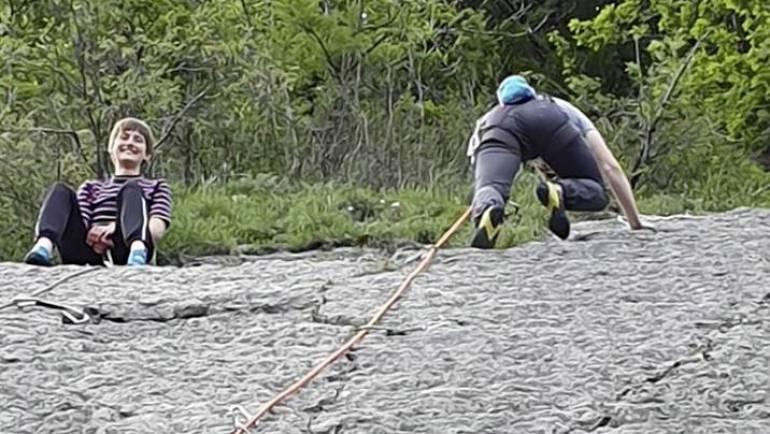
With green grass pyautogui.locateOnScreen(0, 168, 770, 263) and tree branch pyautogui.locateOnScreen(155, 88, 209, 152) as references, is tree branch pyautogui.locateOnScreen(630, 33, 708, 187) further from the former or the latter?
tree branch pyautogui.locateOnScreen(155, 88, 209, 152)

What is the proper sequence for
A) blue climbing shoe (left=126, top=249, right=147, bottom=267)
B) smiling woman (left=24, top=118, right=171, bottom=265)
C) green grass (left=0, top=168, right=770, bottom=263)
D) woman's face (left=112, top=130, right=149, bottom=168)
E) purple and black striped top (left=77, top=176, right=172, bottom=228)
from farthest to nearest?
green grass (left=0, top=168, right=770, bottom=263), woman's face (left=112, top=130, right=149, bottom=168), purple and black striped top (left=77, top=176, right=172, bottom=228), smiling woman (left=24, top=118, right=171, bottom=265), blue climbing shoe (left=126, top=249, right=147, bottom=267)

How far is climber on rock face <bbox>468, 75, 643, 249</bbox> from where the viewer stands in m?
7.21

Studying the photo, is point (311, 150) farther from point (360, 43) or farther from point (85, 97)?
point (85, 97)

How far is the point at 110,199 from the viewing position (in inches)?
298

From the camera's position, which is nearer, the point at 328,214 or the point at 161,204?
the point at 161,204

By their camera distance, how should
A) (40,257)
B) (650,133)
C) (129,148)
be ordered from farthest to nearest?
(650,133) < (129,148) < (40,257)

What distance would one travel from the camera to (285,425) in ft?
13.3

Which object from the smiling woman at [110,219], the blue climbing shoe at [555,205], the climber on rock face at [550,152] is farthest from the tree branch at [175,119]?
the blue climbing shoe at [555,205]

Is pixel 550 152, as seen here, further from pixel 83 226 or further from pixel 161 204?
pixel 83 226

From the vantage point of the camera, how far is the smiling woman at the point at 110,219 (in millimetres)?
7289

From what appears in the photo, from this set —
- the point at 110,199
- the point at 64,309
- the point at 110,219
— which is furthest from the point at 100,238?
the point at 64,309

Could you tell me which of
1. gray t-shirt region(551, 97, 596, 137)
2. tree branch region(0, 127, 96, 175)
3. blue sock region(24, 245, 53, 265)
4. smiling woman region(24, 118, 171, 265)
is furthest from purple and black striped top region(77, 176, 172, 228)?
tree branch region(0, 127, 96, 175)

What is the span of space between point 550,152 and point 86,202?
2319 mm

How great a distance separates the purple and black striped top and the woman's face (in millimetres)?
87
